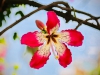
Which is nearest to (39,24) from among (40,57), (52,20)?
(52,20)

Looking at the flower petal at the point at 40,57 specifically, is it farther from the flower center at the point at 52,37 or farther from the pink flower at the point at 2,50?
the pink flower at the point at 2,50

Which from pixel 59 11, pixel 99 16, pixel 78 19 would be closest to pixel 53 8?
pixel 59 11

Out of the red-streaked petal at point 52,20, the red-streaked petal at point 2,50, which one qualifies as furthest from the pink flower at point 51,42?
the red-streaked petal at point 2,50

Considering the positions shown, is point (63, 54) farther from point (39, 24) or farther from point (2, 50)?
point (2, 50)

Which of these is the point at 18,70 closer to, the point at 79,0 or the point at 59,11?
the point at 59,11

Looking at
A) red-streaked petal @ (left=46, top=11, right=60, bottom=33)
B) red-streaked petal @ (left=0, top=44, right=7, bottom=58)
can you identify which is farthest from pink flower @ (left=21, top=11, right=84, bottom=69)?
red-streaked petal @ (left=0, top=44, right=7, bottom=58)

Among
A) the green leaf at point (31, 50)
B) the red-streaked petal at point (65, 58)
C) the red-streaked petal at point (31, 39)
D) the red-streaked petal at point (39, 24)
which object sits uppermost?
the red-streaked petal at point (39, 24)

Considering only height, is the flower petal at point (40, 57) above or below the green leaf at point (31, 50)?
below
